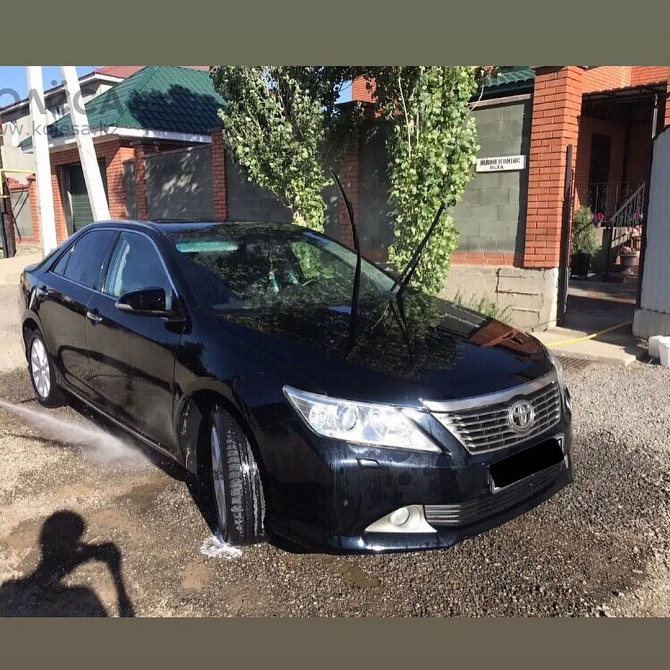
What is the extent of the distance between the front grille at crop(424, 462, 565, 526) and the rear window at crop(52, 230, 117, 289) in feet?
9.12

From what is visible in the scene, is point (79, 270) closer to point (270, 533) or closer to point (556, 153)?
point (270, 533)

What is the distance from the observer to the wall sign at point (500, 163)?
7.62m

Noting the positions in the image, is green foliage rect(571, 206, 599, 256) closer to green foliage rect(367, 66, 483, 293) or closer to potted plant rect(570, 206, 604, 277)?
potted plant rect(570, 206, 604, 277)

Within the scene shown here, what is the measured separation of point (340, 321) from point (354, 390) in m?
0.72

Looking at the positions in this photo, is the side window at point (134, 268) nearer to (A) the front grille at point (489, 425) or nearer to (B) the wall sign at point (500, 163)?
(A) the front grille at point (489, 425)

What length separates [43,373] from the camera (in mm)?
5160

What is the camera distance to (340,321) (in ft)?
10.5

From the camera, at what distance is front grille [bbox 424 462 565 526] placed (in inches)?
100

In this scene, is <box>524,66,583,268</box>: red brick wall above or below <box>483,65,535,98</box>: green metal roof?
below

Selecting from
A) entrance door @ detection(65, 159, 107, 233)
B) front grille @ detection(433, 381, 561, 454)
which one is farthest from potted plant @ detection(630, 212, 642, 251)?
entrance door @ detection(65, 159, 107, 233)

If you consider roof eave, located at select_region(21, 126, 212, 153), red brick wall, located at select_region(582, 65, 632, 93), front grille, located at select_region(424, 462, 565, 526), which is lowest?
front grille, located at select_region(424, 462, 565, 526)

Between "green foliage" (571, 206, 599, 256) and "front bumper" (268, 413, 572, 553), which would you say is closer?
"front bumper" (268, 413, 572, 553)

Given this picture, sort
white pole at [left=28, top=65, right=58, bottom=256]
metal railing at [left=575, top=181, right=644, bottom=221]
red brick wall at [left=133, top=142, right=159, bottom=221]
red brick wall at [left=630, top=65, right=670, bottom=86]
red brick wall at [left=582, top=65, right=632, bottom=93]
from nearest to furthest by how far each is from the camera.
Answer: white pole at [left=28, top=65, right=58, bottom=256]
red brick wall at [left=582, top=65, right=632, bottom=93]
red brick wall at [left=133, top=142, right=159, bottom=221]
red brick wall at [left=630, top=65, right=670, bottom=86]
metal railing at [left=575, top=181, right=644, bottom=221]

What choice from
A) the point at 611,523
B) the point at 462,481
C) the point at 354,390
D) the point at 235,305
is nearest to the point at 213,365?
the point at 235,305
